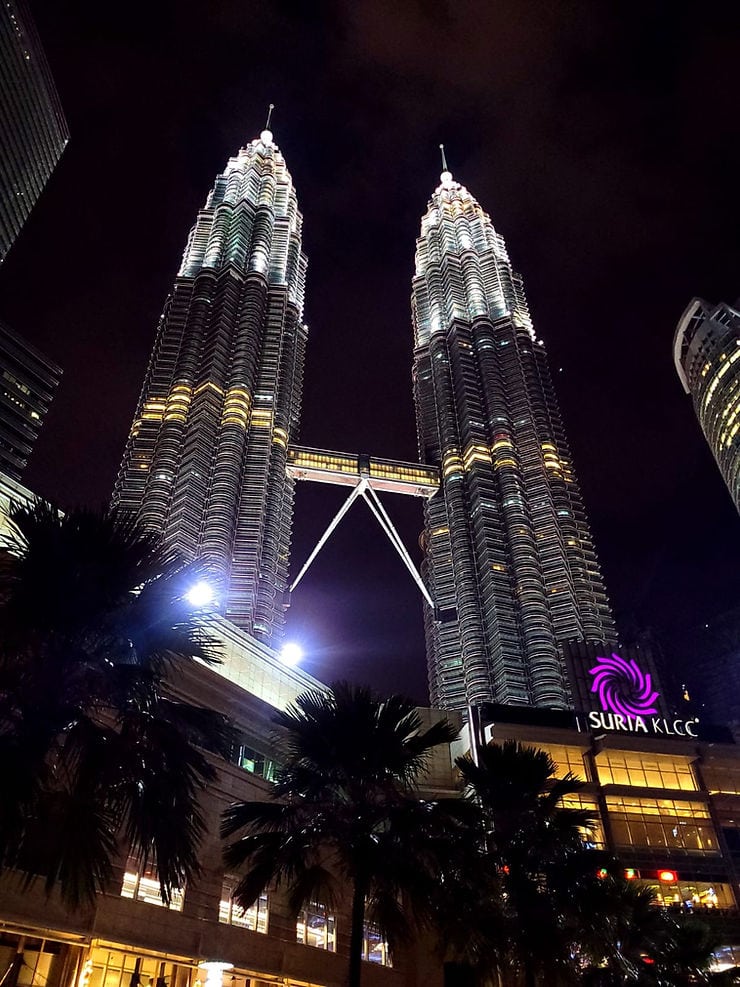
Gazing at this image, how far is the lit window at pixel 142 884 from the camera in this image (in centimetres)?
2388

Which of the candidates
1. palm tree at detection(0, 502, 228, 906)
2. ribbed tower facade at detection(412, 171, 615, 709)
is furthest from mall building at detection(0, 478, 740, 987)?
ribbed tower facade at detection(412, 171, 615, 709)

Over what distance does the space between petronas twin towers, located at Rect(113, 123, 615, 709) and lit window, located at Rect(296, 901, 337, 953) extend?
55.7 metres

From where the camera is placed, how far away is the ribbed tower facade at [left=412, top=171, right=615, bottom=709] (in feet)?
330

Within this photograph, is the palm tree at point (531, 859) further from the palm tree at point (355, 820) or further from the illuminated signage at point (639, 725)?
the illuminated signage at point (639, 725)

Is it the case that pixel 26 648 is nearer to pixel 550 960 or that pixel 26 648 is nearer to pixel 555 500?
pixel 550 960

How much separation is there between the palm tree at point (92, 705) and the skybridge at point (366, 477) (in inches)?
3771

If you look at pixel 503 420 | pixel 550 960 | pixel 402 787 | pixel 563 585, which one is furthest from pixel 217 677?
pixel 503 420

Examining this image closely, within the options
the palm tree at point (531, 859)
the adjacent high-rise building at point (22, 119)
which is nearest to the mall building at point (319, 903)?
the palm tree at point (531, 859)

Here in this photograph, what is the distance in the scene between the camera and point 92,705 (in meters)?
14.6

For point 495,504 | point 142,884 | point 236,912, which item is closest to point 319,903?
point 142,884

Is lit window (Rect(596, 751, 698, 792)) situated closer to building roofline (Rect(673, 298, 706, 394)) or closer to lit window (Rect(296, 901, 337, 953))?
lit window (Rect(296, 901, 337, 953))

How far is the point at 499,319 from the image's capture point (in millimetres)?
137000

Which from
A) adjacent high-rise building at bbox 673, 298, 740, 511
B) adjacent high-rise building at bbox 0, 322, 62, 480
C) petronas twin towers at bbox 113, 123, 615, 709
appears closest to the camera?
petronas twin towers at bbox 113, 123, 615, 709

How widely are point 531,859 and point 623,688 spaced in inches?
1850
